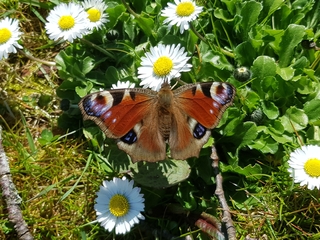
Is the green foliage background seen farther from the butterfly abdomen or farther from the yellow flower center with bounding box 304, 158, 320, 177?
the butterfly abdomen

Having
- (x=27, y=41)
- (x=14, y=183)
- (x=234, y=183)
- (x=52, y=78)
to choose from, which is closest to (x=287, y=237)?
(x=234, y=183)

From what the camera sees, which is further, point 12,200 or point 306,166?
point 12,200

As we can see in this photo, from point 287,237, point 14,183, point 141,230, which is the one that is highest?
point 14,183

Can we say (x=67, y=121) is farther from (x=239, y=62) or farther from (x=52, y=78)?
(x=239, y=62)

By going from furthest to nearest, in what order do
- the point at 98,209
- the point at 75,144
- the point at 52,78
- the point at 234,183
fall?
1. the point at 52,78
2. the point at 75,144
3. the point at 234,183
4. the point at 98,209

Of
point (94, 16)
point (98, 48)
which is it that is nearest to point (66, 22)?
point (94, 16)

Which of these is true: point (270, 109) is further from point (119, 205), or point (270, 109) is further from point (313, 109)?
point (119, 205)

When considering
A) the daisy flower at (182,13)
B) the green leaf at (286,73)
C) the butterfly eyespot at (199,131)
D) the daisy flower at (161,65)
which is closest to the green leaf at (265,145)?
the green leaf at (286,73)
